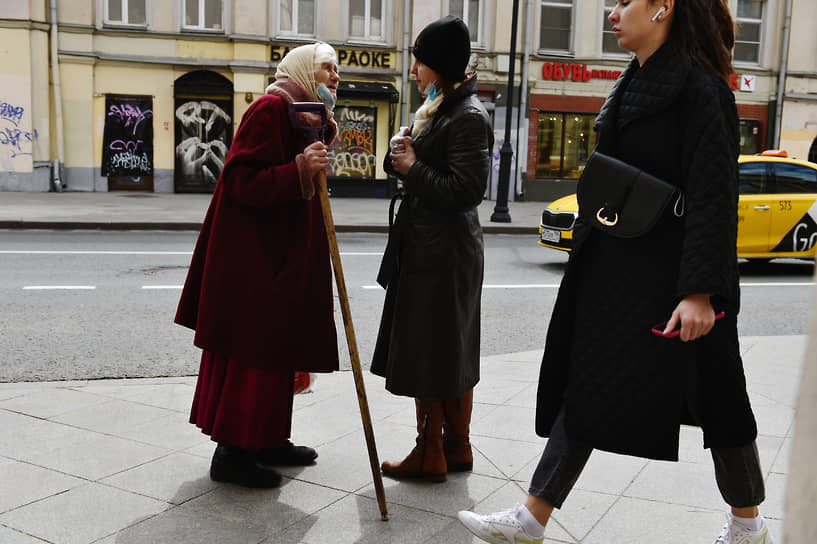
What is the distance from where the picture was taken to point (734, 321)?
2.50 metres

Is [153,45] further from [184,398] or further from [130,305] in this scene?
[184,398]

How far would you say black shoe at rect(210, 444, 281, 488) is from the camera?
3424 millimetres

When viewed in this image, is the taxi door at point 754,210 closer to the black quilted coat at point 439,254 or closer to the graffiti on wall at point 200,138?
the black quilted coat at point 439,254

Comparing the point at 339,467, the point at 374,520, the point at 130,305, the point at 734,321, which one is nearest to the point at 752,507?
the point at 734,321

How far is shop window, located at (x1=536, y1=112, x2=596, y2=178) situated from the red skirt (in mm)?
21674

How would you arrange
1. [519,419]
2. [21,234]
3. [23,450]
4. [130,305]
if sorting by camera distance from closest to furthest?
1. [23,450]
2. [519,419]
3. [130,305]
4. [21,234]

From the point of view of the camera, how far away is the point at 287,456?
3.72 m

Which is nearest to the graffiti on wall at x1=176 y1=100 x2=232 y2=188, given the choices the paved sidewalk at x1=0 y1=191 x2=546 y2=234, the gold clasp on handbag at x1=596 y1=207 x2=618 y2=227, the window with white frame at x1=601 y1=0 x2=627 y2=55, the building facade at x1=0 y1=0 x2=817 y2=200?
the building facade at x1=0 y1=0 x2=817 y2=200

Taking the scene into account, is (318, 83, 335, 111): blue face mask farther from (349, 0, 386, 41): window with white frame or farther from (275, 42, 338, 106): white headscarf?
(349, 0, 386, 41): window with white frame

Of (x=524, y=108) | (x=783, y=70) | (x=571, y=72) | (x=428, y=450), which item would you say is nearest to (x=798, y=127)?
(x=783, y=70)

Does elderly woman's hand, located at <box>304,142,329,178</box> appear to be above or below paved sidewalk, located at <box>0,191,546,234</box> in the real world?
above

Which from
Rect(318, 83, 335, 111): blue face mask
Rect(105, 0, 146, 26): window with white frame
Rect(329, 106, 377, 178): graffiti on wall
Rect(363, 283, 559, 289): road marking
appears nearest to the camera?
Rect(318, 83, 335, 111): blue face mask

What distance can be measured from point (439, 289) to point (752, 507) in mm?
1449

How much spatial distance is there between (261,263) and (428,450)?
3.50ft
